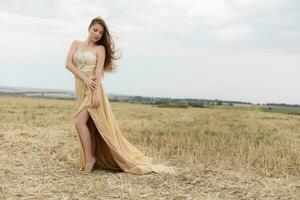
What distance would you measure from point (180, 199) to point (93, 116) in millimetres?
2015

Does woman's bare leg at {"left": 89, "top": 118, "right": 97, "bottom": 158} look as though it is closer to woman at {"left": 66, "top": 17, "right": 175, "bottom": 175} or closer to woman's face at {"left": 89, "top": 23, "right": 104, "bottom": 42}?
woman at {"left": 66, "top": 17, "right": 175, "bottom": 175}

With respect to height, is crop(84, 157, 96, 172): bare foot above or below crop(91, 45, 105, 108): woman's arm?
below

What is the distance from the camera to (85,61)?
23.5 ft

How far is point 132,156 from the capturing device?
738cm

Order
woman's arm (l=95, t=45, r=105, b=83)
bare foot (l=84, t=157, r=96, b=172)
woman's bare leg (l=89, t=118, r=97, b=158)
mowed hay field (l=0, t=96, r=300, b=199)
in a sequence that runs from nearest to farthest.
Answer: mowed hay field (l=0, t=96, r=300, b=199) → bare foot (l=84, t=157, r=96, b=172) → woman's arm (l=95, t=45, r=105, b=83) → woman's bare leg (l=89, t=118, r=97, b=158)

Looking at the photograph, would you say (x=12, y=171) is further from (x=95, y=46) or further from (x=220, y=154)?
(x=220, y=154)

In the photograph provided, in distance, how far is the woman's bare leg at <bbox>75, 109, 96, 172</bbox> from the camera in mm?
7059

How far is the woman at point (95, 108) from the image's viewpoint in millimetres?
7086

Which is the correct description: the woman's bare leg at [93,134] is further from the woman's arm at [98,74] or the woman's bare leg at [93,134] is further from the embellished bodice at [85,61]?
the embellished bodice at [85,61]

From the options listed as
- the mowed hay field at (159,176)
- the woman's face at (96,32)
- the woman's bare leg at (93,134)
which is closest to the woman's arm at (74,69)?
the woman's face at (96,32)

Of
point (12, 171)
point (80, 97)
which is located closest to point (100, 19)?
point (80, 97)

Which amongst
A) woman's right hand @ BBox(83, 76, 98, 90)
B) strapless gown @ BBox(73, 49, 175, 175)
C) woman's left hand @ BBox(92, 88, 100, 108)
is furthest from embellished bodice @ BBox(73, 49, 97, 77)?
woman's left hand @ BBox(92, 88, 100, 108)

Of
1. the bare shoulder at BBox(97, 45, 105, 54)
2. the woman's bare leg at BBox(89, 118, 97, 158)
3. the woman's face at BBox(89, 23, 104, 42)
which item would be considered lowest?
the woman's bare leg at BBox(89, 118, 97, 158)

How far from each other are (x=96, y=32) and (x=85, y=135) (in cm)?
144
